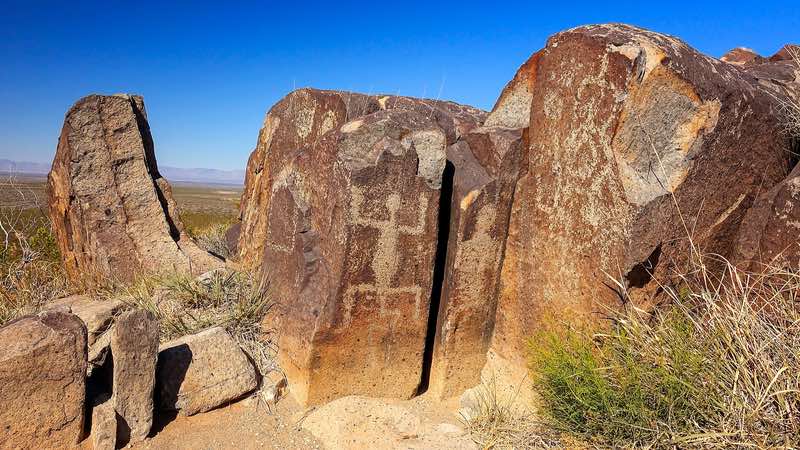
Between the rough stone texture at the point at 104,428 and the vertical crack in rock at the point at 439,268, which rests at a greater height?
the vertical crack in rock at the point at 439,268

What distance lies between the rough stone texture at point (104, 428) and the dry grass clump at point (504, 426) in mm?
2028

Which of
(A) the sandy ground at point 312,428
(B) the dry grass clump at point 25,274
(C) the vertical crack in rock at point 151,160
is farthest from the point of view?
(C) the vertical crack in rock at point 151,160

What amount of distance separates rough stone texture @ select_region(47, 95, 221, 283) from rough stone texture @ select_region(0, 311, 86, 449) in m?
1.98

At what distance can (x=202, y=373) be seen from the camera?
3.64 metres

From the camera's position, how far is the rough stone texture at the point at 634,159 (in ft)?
10.2

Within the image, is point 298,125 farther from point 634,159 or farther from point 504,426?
point 504,426

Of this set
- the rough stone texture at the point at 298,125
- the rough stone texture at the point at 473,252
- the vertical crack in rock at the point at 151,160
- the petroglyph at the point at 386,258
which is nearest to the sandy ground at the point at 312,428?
the rough stone texture at the point at 473,252

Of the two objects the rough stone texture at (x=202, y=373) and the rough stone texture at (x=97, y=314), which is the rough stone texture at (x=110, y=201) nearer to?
the rough stone texture at (x=97, y=314)

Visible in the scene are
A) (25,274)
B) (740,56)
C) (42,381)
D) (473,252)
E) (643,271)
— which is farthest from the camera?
(740,56)

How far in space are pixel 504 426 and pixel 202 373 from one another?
1886mm

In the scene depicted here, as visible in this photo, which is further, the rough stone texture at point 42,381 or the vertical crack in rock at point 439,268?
the vertical crack in rock at point 439,268

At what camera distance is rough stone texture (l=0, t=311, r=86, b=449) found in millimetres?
2998

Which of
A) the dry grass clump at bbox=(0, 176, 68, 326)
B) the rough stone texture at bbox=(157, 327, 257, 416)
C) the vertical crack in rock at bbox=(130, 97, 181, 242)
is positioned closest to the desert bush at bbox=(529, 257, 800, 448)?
the rough stone texture at bbox=(157, 327, 257, 416)

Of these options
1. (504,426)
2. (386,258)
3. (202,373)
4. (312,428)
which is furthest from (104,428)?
(504,426)
